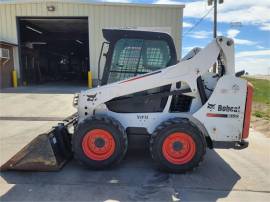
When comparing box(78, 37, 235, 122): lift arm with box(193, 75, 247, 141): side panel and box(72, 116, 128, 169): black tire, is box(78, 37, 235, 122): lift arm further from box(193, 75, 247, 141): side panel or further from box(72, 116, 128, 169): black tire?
box(72, 116, 128, 169): black tire

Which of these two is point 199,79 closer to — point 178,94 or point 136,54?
point 178,94

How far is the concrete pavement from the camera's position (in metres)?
3.54

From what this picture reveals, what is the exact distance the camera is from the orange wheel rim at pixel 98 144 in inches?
169

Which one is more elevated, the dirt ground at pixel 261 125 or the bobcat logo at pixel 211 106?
the bobcat logo at pixel 211 106

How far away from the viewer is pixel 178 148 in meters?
4.22

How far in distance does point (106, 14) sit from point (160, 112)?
1484 centimetres

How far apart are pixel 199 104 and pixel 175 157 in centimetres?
97

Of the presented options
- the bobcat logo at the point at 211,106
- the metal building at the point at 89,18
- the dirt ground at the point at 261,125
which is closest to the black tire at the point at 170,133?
the bobcat logo at the point at 211,106

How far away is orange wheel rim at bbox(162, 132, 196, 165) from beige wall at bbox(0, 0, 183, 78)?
1394 centimetres

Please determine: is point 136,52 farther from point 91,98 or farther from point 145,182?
point 145,182

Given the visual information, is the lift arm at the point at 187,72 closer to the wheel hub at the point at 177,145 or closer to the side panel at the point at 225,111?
the side panel at the point at 225,111

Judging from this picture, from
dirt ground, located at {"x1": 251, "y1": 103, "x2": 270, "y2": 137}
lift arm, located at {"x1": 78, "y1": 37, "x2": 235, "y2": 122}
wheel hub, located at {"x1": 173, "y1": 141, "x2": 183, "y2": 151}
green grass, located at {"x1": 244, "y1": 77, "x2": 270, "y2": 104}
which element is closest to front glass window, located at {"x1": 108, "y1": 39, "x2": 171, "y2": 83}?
lift arm, located at {"x1": 78, "y1": 37, "x2": 235, "y2": 122}

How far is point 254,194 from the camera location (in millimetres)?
3656

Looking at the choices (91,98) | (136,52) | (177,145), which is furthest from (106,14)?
(177,145)
